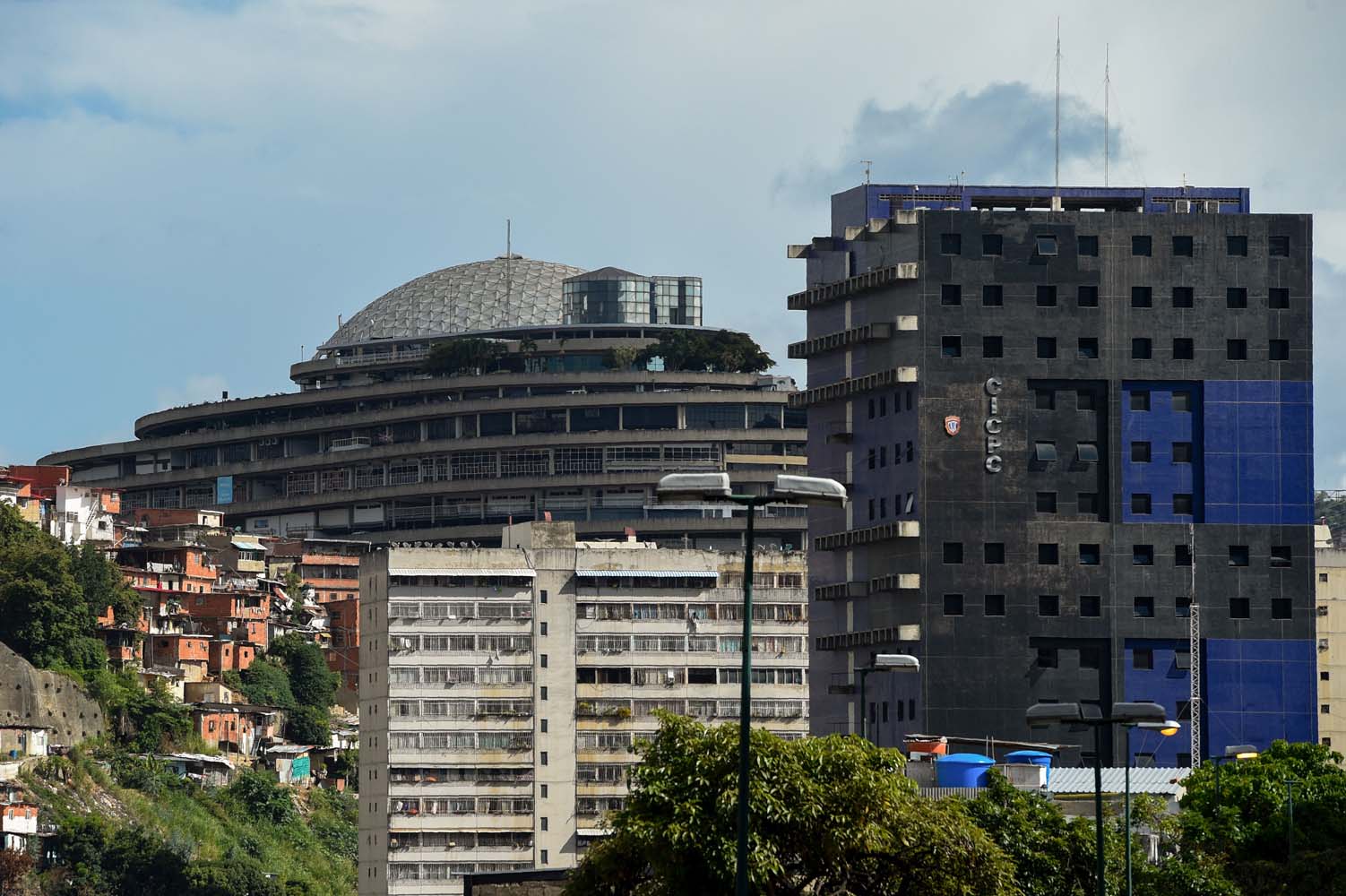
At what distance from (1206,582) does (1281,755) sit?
45.6 m

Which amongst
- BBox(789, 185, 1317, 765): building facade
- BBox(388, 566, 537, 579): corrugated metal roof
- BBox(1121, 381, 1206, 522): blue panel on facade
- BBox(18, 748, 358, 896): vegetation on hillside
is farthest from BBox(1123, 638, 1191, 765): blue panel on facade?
BBox(18, 748, 358, 896): vegetation on hillside

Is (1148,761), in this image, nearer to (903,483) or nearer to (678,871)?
(903,483)

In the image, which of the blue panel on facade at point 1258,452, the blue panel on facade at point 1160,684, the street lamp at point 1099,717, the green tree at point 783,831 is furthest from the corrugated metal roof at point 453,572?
the green tree at point 783,831

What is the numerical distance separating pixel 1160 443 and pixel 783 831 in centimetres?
8470

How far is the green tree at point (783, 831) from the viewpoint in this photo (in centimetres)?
6681

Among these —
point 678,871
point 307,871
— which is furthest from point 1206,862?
point 307,871

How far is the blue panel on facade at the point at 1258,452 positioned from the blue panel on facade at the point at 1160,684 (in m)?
7.21

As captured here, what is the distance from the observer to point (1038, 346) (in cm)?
14862

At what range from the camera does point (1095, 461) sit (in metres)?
148

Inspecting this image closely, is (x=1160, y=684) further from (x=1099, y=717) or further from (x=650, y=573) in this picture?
(x=1099, y=717)

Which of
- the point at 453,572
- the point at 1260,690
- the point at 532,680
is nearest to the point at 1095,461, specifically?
the point at 1260,690

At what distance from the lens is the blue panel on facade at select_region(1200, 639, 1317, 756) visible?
474 feet

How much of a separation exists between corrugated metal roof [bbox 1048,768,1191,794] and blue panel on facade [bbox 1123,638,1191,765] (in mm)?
11638

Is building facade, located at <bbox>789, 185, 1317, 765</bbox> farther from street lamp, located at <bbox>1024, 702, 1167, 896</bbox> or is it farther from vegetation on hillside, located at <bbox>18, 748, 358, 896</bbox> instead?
street lamp, located at <bbox>1024, 702, 1167, 896</bbox>
